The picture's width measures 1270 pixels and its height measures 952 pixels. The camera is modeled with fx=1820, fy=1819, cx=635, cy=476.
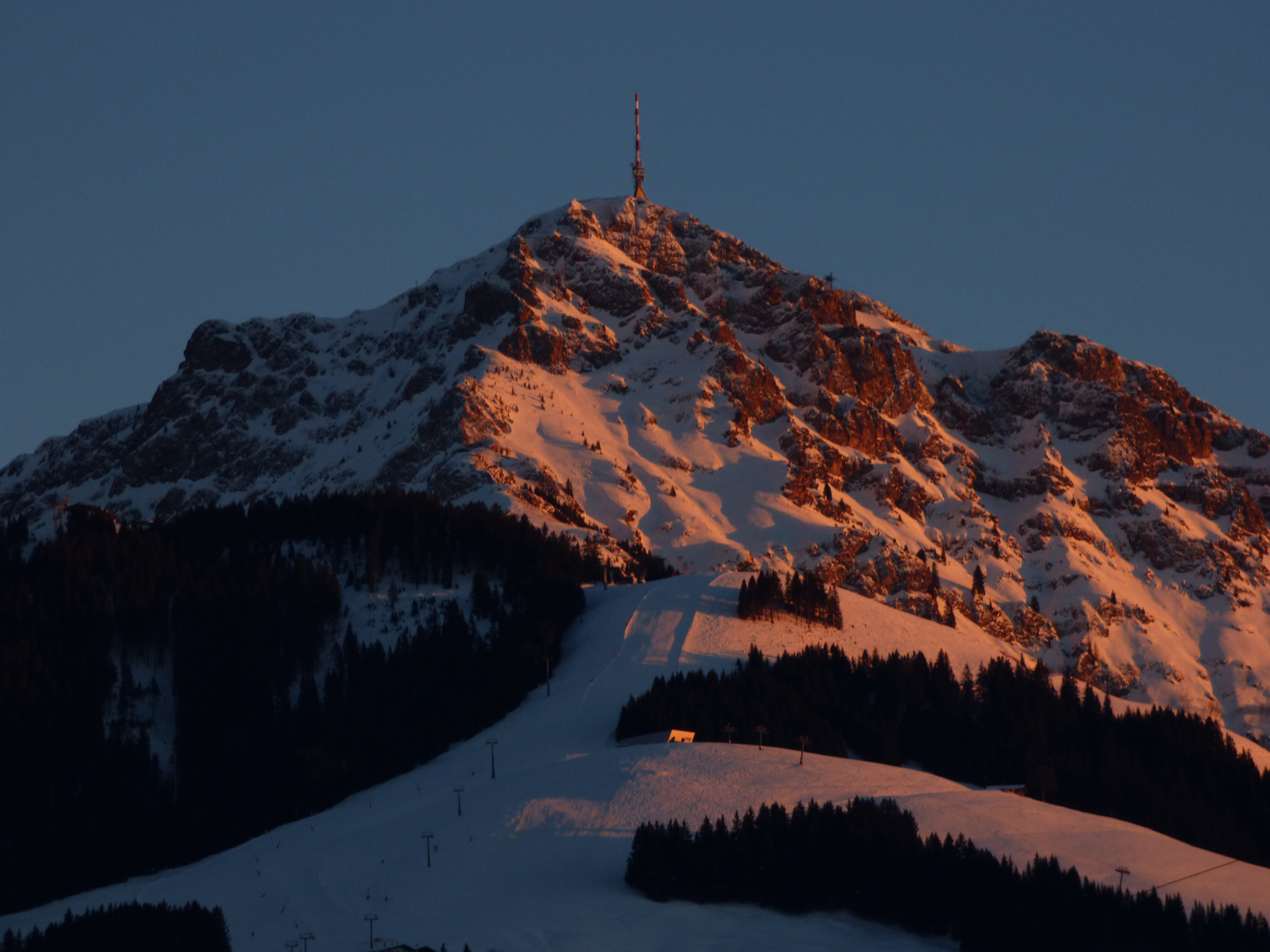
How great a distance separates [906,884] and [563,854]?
26.8m

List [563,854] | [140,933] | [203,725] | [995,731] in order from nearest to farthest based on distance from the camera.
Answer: [140,933] → [563,854] → [995,731] → [203,725]

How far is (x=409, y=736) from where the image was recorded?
183 metres

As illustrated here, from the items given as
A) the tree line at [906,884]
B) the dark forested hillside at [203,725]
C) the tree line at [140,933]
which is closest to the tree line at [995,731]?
the dark forested hillside at [203,725]

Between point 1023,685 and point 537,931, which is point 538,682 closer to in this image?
point 1023,685

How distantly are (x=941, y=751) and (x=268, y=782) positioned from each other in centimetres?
6699

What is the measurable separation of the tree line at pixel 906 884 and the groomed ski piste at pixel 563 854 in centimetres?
186

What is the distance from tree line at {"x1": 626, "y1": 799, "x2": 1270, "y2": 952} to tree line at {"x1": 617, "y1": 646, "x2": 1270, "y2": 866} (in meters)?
33.0

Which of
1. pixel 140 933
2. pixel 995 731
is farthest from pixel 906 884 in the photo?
pixel 995 731

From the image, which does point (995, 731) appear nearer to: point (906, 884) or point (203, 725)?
point (906, 884)

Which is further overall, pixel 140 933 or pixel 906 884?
pixel 906 884

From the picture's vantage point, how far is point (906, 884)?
126688 millimetres

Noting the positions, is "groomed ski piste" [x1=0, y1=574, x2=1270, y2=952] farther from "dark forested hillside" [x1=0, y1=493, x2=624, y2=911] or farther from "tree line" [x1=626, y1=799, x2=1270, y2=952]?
"dark forested hillside" [x1=0, y1=493, x2=624, y2=911]

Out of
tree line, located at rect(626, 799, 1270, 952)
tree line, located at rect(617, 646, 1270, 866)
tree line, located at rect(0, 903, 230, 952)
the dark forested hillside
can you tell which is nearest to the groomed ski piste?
tree line, located at rect(626, 799, 1270, 952)

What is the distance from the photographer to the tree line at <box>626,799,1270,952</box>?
11850 centimetres
